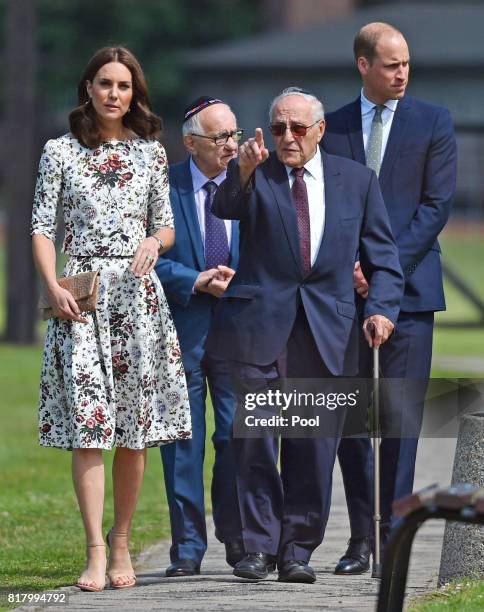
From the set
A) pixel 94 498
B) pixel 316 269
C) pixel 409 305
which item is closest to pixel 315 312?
pixel 316 269

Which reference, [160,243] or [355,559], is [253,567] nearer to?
[355,559]

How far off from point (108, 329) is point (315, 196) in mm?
918

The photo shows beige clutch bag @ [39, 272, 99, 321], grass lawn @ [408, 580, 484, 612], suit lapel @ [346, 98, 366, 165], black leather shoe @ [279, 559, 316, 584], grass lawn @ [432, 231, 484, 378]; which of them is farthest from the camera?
grass lawn @ [432, 231, 484, 378]

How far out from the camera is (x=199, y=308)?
6949 mm

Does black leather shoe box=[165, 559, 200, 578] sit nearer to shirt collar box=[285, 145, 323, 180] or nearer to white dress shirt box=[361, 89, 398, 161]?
shirt collar box=[285, 145, 323, 180]

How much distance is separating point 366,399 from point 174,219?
1079mm

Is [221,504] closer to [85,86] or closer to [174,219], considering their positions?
[174,219]

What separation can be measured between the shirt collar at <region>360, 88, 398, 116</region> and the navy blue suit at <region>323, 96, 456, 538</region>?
0.02 m

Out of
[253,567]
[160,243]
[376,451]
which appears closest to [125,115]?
[160,243]

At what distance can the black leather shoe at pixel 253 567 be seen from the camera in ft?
21.1

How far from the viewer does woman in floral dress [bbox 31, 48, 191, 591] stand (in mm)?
6309

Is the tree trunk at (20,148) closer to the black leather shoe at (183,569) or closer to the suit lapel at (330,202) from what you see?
the black leather shoe at (183,569)

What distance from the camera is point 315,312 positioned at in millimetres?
6406

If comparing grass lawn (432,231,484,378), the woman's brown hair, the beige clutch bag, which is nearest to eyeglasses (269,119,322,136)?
the woman's brown hair
